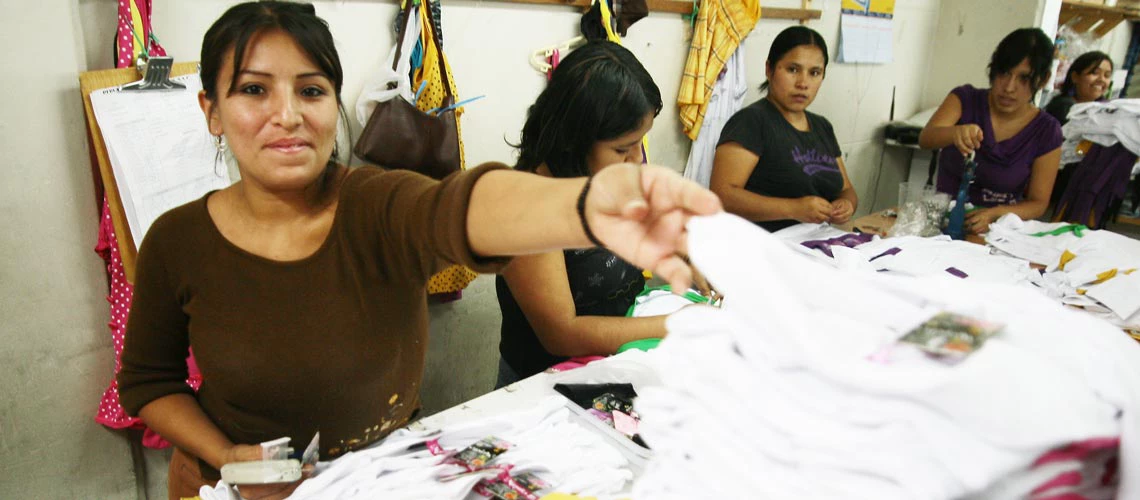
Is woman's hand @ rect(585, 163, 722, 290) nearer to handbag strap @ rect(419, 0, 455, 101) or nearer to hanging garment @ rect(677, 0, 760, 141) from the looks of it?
handbag strap @ rect(419, 0, 455, 101)

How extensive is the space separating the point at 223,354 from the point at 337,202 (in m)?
0.33

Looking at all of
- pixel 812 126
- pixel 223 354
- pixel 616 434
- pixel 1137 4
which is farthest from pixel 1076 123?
pixel 223 354

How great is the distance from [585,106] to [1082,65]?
12.2 ft

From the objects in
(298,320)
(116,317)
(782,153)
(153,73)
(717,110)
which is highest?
(153,73)

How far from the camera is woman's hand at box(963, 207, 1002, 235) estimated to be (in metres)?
→ 2.58

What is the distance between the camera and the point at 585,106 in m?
1.54

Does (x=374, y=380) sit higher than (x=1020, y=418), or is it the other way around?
(x=1020, y=418)

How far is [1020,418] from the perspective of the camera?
0.43 metres

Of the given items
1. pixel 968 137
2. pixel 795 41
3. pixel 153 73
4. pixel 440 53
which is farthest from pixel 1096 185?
pixel 153 73

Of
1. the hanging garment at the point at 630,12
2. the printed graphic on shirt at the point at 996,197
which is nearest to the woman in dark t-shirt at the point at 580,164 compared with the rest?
the hanging garment at the point at 630,12


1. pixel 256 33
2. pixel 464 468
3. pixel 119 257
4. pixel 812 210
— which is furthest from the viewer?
pixel 812 210

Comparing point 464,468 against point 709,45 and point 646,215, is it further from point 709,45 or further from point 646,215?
point 709,45

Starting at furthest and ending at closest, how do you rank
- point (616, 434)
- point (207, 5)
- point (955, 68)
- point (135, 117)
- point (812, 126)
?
point (955, 68), point (812, 126), point (207, 5), point (135, 117), point (616, 434)

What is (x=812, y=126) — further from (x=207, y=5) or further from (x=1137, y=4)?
(x=1137, y=4)
